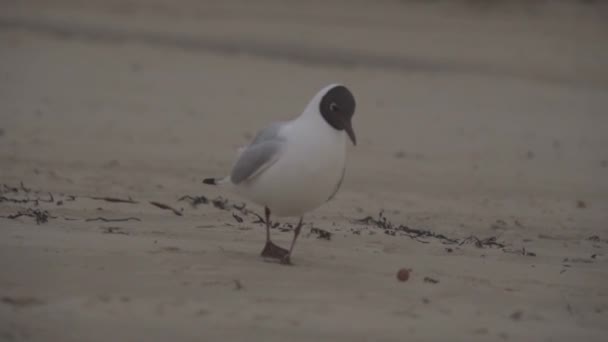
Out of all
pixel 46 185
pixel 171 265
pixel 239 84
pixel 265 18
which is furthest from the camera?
pixel 265 18

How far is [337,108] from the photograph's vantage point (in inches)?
237

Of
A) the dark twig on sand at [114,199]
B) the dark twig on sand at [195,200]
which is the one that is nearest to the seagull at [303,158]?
the dark twig on sand at [114,199]

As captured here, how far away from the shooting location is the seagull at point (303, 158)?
19.3 feet

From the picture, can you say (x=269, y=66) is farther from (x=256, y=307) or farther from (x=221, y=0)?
(x=256, y=307)

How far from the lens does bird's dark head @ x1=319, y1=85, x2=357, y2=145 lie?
6.00m

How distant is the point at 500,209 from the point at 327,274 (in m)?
3.76

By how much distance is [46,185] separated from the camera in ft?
27.9

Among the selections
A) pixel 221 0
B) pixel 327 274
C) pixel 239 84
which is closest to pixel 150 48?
pixel 239 84

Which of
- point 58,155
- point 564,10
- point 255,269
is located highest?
point 564,10

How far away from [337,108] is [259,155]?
455 millimetres

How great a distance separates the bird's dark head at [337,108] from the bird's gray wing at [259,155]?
0.26m

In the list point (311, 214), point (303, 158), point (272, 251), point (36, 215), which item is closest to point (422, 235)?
point (311, 214)

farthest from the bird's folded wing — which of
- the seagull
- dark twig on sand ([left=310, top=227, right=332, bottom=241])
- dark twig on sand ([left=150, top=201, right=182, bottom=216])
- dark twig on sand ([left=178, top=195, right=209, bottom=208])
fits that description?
dark twig on sand ([left=178, top=195, right=209, bottom=208])

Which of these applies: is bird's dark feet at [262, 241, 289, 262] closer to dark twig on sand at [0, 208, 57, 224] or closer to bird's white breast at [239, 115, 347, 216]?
bird's white breast at [239, 115, 347, 216]
